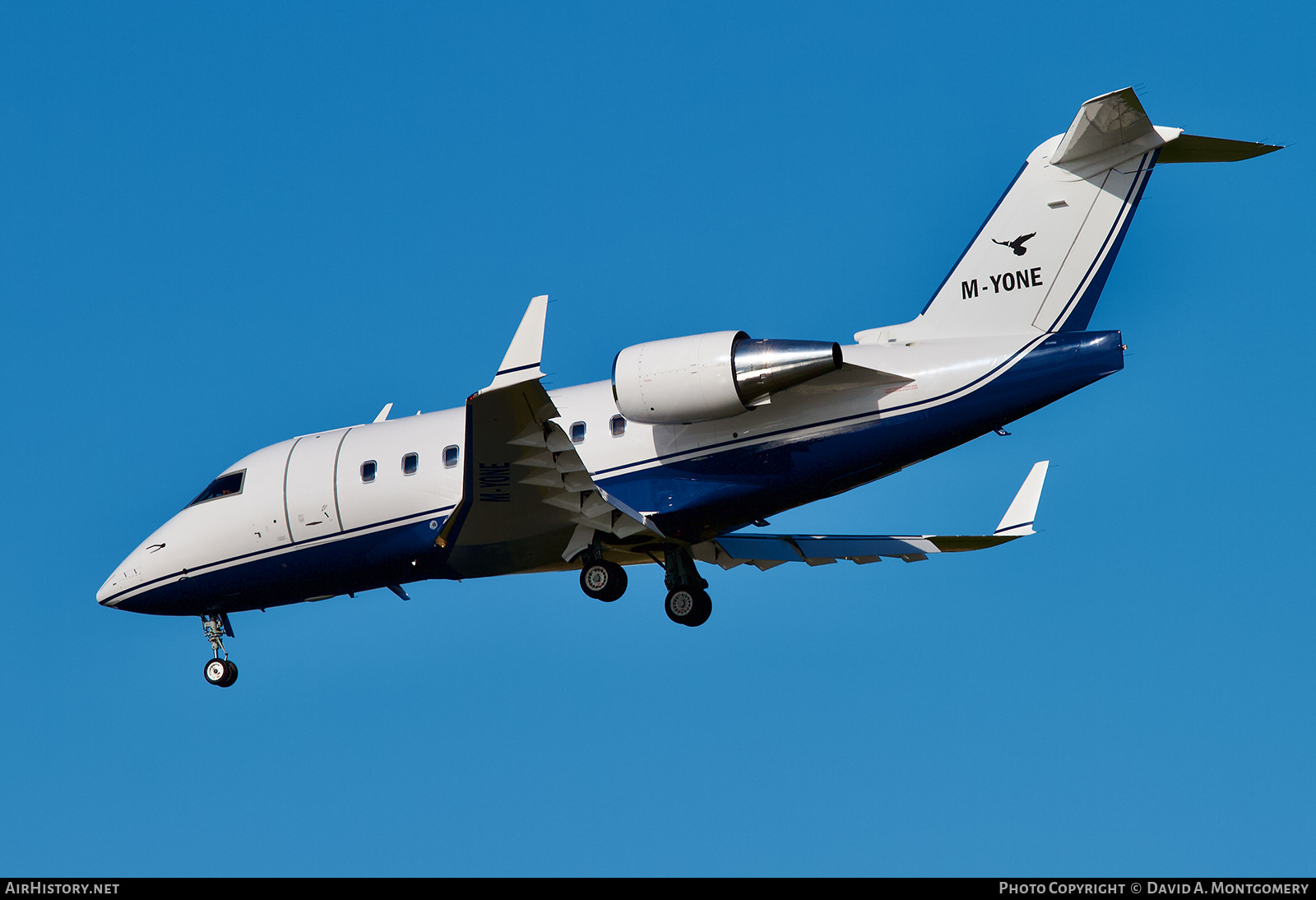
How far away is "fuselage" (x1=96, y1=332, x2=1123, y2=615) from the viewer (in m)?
20.4

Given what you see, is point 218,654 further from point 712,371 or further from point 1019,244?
point 1019,244

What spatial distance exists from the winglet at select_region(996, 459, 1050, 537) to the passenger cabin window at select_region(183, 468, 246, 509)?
1234 centimetres

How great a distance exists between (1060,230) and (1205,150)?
7.04 feet

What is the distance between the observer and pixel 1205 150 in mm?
20250

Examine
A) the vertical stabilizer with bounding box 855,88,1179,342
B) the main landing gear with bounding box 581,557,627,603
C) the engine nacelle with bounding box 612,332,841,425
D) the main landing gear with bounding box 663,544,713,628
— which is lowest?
the main landing gear with bounding box 581,557,627,603

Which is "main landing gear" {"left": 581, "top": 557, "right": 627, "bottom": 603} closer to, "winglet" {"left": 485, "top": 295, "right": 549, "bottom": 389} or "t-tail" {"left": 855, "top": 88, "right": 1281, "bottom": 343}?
"winglet" {"left": 485, "top": 295, "right": 549, "bottom": 389}

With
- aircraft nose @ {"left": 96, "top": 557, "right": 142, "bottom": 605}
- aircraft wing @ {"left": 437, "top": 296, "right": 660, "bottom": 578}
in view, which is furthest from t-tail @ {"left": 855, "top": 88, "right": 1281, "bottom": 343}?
aircraft nose @ {"left": 96, "top": 557, "right": 142, "bottom": 605}

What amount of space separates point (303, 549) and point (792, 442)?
813cm

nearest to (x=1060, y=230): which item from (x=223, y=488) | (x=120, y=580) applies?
(x=223, y=488)

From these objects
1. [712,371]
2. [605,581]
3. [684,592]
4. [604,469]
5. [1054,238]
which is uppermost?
[1054,238]
